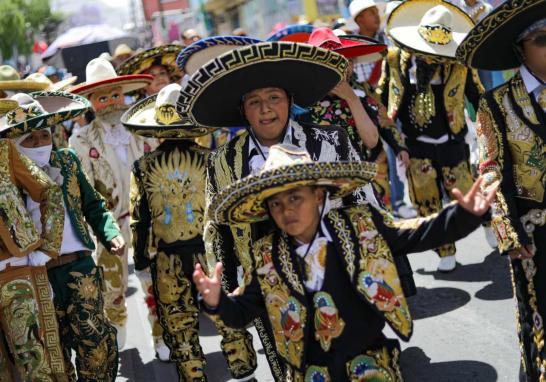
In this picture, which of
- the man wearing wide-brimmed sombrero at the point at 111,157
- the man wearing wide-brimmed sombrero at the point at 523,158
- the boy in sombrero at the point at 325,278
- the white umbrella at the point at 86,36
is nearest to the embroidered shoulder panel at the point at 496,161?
the man wearing wide-brimmed sombrero at the point at 523,158

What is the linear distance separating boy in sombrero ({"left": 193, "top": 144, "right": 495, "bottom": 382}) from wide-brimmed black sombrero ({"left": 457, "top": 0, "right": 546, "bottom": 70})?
4.33ft

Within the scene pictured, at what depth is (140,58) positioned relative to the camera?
9062 millimetres

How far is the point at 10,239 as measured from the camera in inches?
204

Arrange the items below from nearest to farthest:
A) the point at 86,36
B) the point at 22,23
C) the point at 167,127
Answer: the point at 167,127 < the point at 86,36 < the point at 22,23

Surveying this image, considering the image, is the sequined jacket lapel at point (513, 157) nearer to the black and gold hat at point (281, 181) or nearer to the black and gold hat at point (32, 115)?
the black and gold hat at point (281, 181)

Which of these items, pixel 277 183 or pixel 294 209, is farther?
pixel 294 209

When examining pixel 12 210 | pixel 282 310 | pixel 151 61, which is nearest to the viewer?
pixel 282 310

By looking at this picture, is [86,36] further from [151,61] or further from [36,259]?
[36,259]

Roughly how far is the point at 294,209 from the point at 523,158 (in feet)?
4.88

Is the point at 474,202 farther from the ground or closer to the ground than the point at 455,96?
closer to the ground

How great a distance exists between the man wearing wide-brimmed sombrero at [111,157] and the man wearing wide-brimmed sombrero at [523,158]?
3812 millimetres

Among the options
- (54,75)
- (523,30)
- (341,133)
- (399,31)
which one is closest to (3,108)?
(341,133)

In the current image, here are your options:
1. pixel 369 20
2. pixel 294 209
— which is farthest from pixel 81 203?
pixel 369 20

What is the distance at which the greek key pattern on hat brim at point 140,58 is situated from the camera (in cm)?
908
